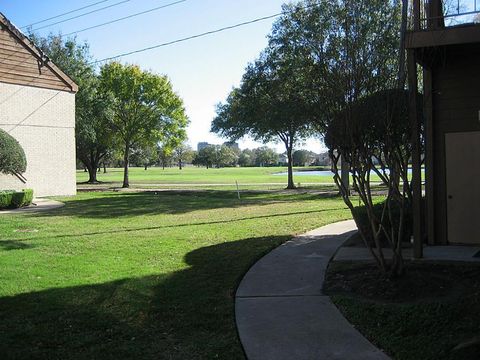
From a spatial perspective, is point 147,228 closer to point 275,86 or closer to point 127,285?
point 127,285

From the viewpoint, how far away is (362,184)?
634 cm

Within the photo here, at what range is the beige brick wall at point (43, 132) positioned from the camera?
2625 centimetres

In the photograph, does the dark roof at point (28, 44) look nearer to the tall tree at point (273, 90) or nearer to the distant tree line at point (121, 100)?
the distant tree line at point (121, 100)

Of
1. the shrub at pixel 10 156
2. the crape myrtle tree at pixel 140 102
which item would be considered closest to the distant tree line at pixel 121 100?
the crape myrtle tree at pixel 140 102

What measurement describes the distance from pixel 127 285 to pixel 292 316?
2.63 metres

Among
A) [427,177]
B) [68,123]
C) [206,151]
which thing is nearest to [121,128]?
[68,123]

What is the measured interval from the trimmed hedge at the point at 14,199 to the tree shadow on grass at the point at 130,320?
14378 mm

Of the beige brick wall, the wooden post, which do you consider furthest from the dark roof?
the wooden post

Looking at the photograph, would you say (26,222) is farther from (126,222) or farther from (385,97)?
(385,97)

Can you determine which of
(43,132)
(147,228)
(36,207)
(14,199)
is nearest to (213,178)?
(43,132)

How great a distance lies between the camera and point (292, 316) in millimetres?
5418

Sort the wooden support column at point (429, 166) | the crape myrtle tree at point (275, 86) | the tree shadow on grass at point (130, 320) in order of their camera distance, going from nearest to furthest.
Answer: the tree shadow on grass at point (130, 320)
the wooden support column at point (429, 166)
the crape myrtle tree at point (275, 86)

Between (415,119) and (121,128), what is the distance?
115ft

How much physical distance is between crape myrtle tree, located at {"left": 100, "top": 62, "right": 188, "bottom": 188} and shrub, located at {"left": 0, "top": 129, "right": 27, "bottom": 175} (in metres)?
16.6
